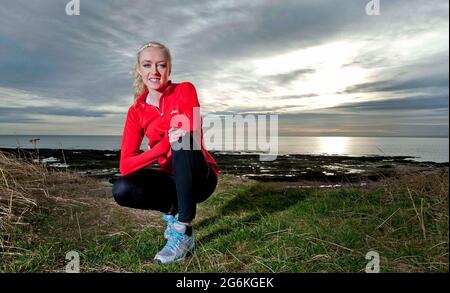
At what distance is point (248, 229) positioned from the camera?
3.87m

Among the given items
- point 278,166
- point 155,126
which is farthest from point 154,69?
point 278,166

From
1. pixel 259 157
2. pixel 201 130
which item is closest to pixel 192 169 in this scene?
pixel 201 130

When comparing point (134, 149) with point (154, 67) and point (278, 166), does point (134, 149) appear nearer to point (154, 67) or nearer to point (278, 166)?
point (154, 67)

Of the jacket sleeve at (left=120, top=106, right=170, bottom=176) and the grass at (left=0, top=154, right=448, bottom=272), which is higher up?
the jacket sleeve at (left=120, top=106, right=170, bottom=176)

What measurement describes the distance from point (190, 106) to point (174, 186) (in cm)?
78

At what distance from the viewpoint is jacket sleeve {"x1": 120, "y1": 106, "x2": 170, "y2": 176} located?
124 inches

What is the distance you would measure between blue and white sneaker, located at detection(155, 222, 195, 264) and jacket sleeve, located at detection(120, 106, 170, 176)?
2.04 feet

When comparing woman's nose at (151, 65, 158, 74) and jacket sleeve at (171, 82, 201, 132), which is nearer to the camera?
jacket sleeve at (171, 82, 201, 132)

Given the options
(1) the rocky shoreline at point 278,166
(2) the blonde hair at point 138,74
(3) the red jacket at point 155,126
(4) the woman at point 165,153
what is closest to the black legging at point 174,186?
(4) the woman at point 165,153

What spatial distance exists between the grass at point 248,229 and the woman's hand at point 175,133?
1002 millimetres

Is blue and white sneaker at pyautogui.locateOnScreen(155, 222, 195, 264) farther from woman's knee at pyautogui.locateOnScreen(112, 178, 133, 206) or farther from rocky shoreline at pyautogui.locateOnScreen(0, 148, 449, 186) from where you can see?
rocky shoreline at pyautogui.locateOnScreen(0, 148, 449, 186)

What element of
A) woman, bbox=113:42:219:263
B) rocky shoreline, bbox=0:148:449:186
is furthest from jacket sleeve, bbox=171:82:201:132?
rocky shoreline, bbox=0:148:449:186

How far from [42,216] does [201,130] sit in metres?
2.56

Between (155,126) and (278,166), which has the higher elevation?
(155,126)
